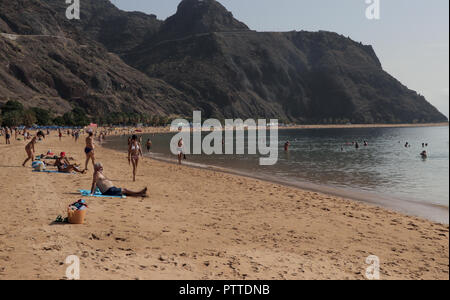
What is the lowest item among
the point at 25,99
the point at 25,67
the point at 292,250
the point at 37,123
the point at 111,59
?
the point at 292,250

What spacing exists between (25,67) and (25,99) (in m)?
16.9

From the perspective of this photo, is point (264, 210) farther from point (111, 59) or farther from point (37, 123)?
point (111, 59)

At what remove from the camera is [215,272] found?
5.72 m

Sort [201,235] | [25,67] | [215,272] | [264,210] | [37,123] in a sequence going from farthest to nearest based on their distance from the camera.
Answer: [25,67], [37,123], [264,210], [201,235], [215,272]

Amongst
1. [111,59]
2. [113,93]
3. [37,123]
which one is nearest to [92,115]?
[113,93]

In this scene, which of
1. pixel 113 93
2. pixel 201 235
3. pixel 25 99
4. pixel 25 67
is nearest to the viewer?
pixel 201 235

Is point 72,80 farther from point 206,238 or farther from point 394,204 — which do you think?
point 206,238

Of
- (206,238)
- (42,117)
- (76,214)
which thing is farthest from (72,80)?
(206,238)

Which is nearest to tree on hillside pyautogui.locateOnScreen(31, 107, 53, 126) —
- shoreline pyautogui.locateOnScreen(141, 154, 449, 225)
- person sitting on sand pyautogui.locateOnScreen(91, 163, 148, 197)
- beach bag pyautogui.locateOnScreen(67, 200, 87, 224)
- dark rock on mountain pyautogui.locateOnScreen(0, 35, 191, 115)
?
dark rock on mountain pyautogui.locateOnScreen(0, 35, 191, 115)

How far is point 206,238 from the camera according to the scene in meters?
Result: 7.62

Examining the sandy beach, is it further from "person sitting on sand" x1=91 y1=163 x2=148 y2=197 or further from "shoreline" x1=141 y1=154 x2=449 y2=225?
"shoreline" x1=141 y1=154 x2=449 y2=225

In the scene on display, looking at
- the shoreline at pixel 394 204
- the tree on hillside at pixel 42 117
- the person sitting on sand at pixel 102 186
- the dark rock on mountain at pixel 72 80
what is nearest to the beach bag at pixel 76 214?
the person sitting on sand at pixel 102 186

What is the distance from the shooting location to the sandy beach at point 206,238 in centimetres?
573

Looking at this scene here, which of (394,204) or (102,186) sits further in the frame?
(394,204)
